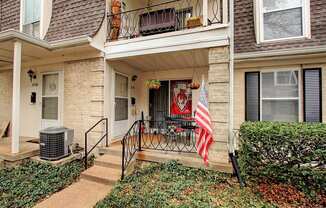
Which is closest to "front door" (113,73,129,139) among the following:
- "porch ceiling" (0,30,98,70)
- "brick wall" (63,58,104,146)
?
"brick wall" (63,58,104,146)

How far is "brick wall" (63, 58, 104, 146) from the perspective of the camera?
19.2 ft

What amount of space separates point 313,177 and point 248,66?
11.0 feet

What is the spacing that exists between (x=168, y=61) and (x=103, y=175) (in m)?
4.07

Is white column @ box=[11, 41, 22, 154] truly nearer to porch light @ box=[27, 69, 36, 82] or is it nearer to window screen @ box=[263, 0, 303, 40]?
porch light @ box=[27, 69, 36, 82]

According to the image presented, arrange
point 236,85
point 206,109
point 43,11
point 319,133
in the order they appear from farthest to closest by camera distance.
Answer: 1. point 43,11
2. point 236,85
3. point 206,109
4. point 319,133

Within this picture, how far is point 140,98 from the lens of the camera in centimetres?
798

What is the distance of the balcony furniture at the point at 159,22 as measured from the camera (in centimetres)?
597

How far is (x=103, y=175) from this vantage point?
4.50 metres

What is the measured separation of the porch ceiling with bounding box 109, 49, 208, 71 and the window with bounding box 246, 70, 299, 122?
5.45ft

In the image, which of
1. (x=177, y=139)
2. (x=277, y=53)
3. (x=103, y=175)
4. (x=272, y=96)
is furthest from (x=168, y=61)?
(x=103, y=175)

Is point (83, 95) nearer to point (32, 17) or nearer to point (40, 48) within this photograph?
point (40, 48)

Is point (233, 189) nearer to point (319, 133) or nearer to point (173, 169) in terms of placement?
point (173, 169)

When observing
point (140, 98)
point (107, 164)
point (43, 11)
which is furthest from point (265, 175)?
point (43, 11)

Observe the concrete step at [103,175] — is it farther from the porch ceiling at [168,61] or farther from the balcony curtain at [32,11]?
the balcony curtain at [32,11]
